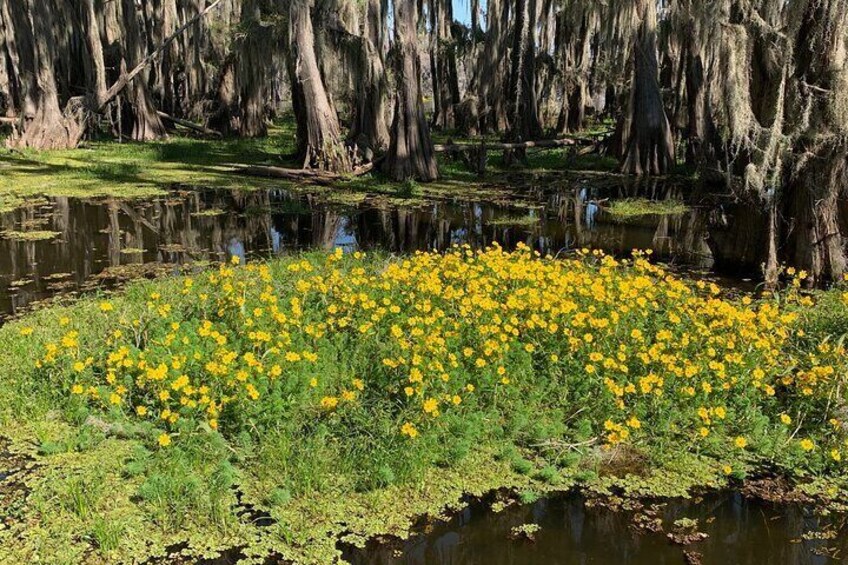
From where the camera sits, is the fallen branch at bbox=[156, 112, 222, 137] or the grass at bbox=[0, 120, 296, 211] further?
the fallen branch at bbox=[156, 112, 222, 137]

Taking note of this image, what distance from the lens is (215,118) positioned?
3209cm

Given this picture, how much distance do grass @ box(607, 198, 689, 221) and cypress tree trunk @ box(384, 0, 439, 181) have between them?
5397 mm

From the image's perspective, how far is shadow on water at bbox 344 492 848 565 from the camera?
3.72m

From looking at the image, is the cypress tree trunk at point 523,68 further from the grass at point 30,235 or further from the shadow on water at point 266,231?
the grass at point 30,235

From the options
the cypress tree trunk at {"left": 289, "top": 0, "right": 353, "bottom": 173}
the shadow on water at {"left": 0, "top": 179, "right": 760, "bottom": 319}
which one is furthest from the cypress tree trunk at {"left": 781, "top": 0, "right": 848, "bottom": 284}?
the cypress tree trunk at {"left": 289, "top": 0, "right": 353, "bottom": 173}

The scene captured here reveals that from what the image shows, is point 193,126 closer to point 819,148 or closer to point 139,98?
point 139,98

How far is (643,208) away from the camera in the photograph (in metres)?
14.3

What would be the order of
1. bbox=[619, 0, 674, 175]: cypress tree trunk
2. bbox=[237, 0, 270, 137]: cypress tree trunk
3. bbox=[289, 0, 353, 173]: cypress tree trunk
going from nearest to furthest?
1. bbox=[289, 0, 353, 173]: cypress tree trunk
2. bbox=[619, 0, 674, 175]: cypress tree trunk
3. bbox=[237, 0, 270, 137]: cypress tree trunk

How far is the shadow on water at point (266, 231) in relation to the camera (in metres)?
9.28

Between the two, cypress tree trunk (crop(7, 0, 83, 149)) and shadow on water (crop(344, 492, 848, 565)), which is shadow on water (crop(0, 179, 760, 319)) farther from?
cypress tree trunk (crop(7, 0, 83, 149))

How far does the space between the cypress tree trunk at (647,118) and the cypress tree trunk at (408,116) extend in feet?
20.3


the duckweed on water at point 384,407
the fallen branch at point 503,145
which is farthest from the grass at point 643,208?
the duckweed on water at point 384,407

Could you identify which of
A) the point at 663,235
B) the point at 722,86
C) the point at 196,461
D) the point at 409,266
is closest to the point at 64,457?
the point at 196,461

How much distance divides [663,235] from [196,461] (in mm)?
9393
